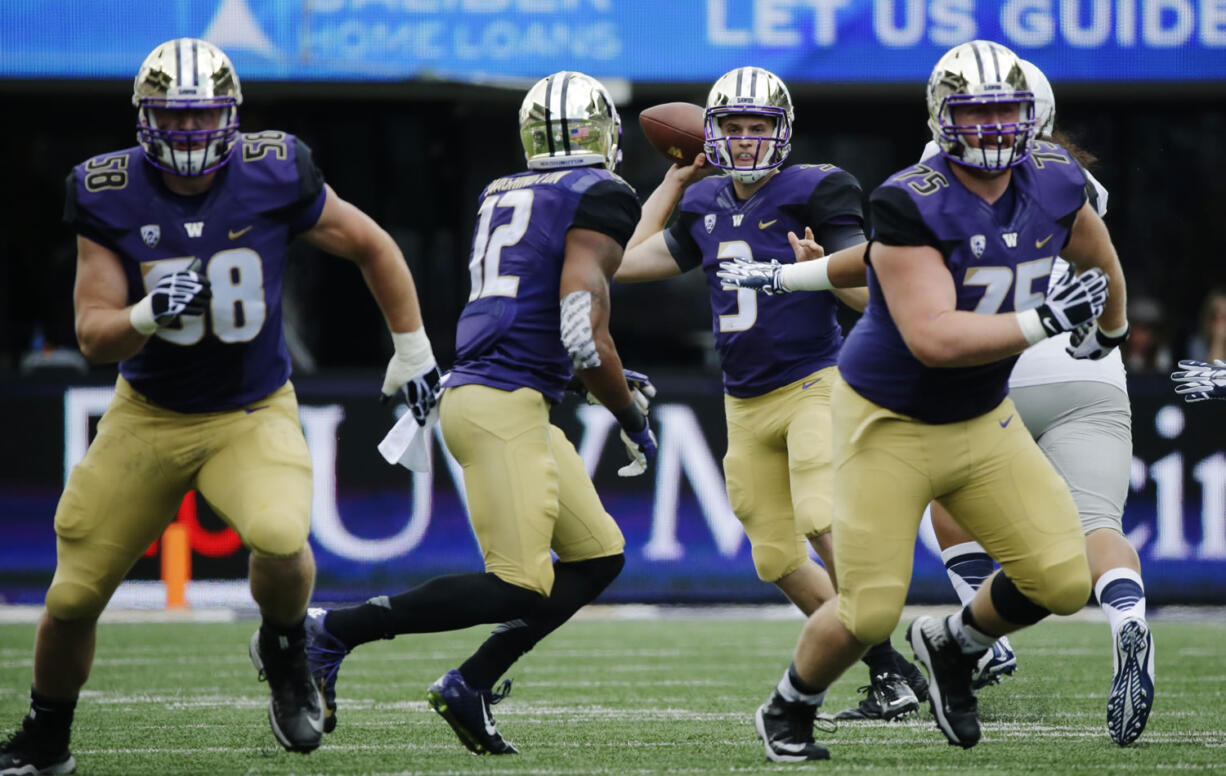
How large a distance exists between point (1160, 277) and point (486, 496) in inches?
341

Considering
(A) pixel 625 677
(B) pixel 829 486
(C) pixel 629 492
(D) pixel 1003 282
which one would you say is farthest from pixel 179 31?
(D) pixel 1003 282

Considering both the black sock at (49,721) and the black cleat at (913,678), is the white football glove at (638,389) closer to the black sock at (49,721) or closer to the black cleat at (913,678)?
the black cleat at (913,678)

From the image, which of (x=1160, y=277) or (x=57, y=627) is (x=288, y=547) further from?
(x=1160, y=277)

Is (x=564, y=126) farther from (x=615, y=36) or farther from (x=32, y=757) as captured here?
(x=615, y=36)

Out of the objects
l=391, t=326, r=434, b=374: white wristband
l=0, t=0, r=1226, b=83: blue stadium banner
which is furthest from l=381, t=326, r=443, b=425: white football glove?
l=0, t=0, r=1226, b=83: blue stadium banner

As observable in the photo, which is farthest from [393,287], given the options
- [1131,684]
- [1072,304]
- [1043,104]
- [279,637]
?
[1131,684]

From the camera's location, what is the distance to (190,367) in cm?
411

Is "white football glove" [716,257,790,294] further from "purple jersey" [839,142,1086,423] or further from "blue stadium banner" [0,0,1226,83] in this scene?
"blue stadium banner" [0,0,1226,83]

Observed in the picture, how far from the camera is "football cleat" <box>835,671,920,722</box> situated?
16.5 feet

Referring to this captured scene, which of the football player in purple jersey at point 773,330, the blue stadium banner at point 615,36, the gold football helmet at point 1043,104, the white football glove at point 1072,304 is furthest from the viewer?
the blue stadium banner at point 615,36

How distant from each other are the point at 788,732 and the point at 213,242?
1752 millimetres

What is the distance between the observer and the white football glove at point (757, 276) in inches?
182

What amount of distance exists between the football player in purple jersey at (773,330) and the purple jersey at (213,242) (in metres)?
1.48

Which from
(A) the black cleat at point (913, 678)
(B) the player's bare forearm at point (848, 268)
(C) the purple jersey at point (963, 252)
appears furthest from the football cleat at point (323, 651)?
(A) the black cleat at point (913, 678)
